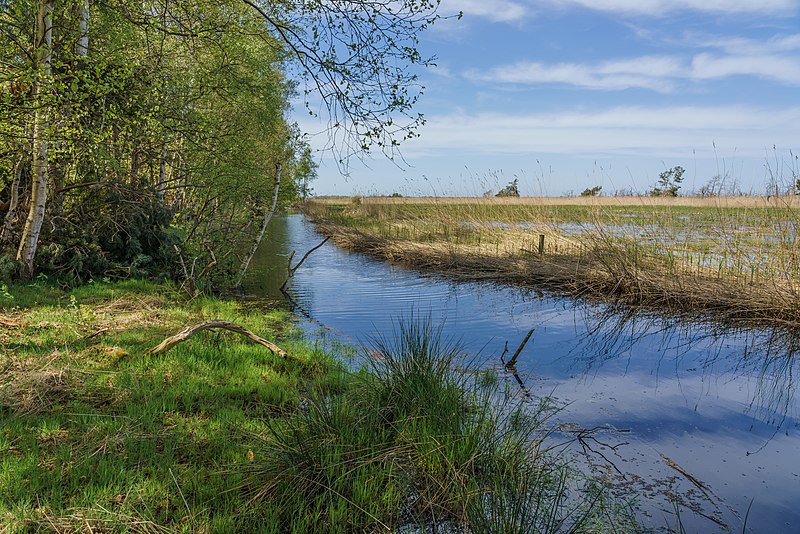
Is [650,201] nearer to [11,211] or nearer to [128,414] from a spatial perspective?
[128,414]

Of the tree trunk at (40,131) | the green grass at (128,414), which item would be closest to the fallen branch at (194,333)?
the green grass at (128,414)

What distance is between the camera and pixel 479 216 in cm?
1925

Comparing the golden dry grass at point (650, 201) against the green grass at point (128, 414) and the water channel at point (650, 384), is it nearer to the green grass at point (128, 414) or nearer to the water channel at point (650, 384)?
the water channel at point (650, 384)

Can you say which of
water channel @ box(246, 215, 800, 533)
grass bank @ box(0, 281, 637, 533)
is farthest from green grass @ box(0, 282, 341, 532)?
water channel @ box(246, 215, 800, 533)

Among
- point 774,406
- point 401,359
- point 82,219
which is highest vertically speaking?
point 82,219

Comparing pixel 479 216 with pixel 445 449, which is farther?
pixel 479 216

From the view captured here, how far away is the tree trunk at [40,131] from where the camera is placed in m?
6.84

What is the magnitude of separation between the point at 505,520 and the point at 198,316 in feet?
22.4

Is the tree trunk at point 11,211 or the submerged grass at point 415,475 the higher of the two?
the tree trunk at point 11,211

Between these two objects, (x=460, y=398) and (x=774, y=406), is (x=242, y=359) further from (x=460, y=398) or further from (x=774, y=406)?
(x=774, y=406)

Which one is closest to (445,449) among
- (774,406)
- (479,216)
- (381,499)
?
(381,499)

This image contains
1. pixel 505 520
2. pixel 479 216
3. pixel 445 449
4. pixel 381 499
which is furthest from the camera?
pixel 479 216

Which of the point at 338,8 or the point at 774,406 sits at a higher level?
the point at 338,8

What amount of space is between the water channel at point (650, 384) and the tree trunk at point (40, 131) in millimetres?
4792
